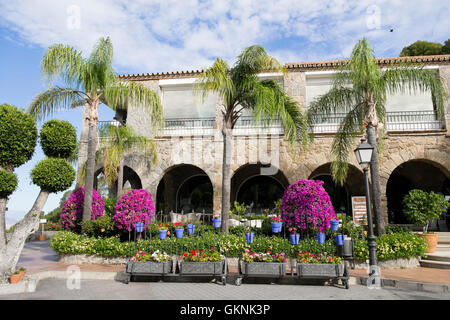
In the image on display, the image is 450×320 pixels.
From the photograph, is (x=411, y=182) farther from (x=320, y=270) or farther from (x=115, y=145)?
(x=115, y=145)

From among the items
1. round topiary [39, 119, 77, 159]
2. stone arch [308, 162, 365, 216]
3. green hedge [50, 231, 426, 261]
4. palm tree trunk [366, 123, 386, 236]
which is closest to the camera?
round topiary [39, 119, 77, 159]

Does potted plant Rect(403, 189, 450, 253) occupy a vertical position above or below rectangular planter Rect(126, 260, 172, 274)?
above

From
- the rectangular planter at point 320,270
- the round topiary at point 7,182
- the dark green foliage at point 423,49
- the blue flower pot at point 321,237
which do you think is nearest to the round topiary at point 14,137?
the round topiary at point 7,182

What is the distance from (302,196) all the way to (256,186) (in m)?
7.41

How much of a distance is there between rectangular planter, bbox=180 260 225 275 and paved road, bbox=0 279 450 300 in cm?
27

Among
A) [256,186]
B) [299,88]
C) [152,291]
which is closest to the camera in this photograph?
[152,291]

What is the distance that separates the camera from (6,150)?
237 inches

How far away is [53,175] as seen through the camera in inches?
252

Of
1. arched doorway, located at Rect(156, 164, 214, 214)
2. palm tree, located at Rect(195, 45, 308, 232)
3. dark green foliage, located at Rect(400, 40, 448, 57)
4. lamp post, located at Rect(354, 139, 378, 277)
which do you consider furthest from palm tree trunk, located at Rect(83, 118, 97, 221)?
dark green foliage, located at Rect(400, 40, 448, 57)

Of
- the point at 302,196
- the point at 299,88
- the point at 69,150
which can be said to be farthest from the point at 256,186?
the point at 69,150

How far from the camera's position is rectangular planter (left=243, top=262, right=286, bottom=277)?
19.6ft

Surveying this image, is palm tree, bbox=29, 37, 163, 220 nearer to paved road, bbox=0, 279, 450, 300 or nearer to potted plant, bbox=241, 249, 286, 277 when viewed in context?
paved road, bbox=0, 279, 450, 300

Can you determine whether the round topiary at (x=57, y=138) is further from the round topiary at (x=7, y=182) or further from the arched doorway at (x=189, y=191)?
the arched doorway at (x=189, y=191)
